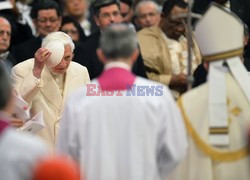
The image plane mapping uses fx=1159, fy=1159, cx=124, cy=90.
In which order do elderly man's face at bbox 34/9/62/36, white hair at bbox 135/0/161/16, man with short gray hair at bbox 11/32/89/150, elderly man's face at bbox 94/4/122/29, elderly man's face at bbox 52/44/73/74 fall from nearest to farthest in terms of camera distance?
1. man with short gray hair at bbox 11/32/89/150
2. elderly man's face at bbox 52/44/73/74
3. elderly man's face at bbox 94/4/122/29
4. elderly man's face at bbox 34/9/62/36
5. white hair at bbox 135/0/161/16

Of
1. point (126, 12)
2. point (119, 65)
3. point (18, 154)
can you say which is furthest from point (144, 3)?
point (18, 154)

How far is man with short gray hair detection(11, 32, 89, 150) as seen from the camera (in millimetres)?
10680

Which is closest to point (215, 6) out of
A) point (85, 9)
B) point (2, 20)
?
point (2, 20)

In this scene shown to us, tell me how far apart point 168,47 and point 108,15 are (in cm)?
90

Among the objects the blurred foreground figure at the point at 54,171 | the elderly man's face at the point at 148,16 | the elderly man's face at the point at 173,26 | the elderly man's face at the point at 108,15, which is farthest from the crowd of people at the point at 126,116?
the elderly man's face at the point at 148,16

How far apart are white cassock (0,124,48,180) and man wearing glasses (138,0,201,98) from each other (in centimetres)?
577

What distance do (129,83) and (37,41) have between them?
5207 mm

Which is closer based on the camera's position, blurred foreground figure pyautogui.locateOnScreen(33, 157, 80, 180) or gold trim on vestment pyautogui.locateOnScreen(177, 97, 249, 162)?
blurred foreground figure pyautogui.locateOnScreen(33, 157, 80, 180)

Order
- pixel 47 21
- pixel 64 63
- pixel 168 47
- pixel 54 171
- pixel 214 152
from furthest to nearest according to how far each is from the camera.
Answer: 1. pixel 47 21
2. pixel 168 47
3. pixel 64 63
4. pixel 214 152
5. pixel 54 171

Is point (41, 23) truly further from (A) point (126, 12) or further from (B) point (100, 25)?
(A) point (126, 12)

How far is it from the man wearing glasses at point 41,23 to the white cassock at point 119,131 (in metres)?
4.97

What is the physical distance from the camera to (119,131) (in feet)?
26.0

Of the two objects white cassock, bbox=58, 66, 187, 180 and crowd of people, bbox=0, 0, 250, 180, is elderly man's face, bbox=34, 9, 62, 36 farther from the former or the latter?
white cassock, bbox=58, 66, 187, 180

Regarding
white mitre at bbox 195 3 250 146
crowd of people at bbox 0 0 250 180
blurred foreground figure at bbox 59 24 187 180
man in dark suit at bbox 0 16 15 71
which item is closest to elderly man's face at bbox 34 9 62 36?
man in dark suit at bbox 0 16 15 71
